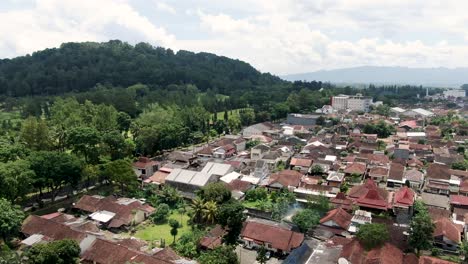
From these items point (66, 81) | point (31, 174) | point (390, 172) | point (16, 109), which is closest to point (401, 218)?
point (390, 172)

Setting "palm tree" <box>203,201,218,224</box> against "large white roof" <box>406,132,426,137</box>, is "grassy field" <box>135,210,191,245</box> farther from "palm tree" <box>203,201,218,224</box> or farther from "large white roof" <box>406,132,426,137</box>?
"large white roof" <box>406,132,426,137</box>

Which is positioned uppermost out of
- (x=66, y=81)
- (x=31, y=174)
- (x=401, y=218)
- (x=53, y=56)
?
(x=53, y=56)

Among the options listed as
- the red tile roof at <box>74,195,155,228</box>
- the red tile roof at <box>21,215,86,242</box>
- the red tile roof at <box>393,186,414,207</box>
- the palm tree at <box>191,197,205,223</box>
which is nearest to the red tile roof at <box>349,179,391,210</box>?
the red tile roof at <box>393,186,414,207</box>

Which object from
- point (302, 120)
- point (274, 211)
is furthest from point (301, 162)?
point (302, 120)

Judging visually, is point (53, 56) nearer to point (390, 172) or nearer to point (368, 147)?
point (368, 147)

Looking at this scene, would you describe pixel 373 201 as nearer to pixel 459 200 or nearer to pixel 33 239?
pixel 459 200
